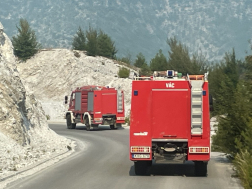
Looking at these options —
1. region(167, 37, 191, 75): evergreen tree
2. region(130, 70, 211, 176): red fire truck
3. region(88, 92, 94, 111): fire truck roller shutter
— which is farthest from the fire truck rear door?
region(167, 37, 191, 75): evergreen tree

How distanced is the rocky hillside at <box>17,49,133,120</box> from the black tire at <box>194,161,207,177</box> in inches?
1862

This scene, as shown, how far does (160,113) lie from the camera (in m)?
15.9

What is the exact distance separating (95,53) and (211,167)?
186ft

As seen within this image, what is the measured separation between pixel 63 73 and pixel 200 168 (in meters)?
53.8

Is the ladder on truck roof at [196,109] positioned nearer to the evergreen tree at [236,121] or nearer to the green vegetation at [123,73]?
the evergreen tree at [236,121]

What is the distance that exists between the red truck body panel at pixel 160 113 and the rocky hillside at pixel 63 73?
1870 inches

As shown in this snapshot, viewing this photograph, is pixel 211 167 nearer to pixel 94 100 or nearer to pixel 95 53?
pixel 94 100

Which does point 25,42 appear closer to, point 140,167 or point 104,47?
point 104,47

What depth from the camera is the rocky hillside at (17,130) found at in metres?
18.9

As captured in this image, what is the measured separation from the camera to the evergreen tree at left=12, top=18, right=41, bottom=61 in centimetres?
7094

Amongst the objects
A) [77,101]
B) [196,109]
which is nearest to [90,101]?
[77,101]

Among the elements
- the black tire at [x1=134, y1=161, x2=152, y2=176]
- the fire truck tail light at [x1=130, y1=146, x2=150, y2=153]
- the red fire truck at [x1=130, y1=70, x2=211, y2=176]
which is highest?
the red fire truck at [x1=130, y1=70, x2=211, y2=176]

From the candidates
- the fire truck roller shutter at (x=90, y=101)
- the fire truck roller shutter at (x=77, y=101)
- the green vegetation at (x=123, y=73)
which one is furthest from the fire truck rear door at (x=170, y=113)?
the green vegetation at (x=123, y=73)

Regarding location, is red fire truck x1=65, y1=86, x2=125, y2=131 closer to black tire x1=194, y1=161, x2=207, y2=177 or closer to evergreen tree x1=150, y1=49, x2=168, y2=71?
black tire x1=194, y1=161, x2=207, y2=177
